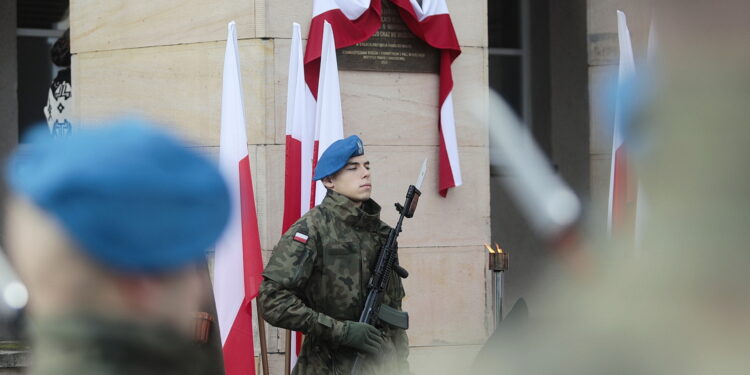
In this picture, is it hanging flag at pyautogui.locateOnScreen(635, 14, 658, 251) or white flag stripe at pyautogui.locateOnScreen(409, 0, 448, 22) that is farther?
white flag stripe at pyautogui.locateOnScreen(409, 0, 448, 22)

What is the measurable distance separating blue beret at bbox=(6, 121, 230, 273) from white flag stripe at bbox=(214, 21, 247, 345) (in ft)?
13.5

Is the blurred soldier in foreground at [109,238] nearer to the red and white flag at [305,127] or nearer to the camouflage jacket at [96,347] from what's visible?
the camouflage jacket at [96,347]

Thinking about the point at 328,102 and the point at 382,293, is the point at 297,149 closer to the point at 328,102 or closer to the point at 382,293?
the point at 328,102

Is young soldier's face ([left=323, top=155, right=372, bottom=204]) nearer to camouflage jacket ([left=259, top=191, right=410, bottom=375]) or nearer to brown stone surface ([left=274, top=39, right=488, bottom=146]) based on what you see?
camouflage jacket ([left=259, top=191, right=410, bottom=375])

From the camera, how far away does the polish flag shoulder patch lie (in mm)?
4559

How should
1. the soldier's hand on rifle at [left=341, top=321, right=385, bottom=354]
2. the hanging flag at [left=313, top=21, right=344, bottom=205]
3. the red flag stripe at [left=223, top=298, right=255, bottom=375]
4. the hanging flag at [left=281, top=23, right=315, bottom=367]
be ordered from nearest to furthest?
the soldier's hand on rifle at [left=341, top=321, right=385, bottom=354] → the red flag stripe at [left=223, top=298, right=255, bottom=375] → the hanging flag at [left=281, top=23, right=315, bottom=367] → the hanging flag at [left=313, top=21, right=344, bottom=205]

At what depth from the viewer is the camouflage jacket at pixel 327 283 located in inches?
178

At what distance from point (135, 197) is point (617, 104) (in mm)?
718

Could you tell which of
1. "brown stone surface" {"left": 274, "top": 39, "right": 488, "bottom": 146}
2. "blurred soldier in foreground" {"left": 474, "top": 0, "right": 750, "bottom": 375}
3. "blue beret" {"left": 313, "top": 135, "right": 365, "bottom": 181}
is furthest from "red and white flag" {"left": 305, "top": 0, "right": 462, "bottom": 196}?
A: "blurred soldier in foreground" {"left": 474, "top": 0, "right": 750, "bottom": 375}

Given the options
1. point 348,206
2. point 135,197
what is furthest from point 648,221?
point 348,206

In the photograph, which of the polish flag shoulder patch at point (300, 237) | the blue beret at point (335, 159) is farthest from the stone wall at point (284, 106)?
the polish flag shoulder patch at point (300, 237)

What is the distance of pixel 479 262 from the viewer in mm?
7875

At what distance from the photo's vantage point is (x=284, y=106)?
7.35 meters

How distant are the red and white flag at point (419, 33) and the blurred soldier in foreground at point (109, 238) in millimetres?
5532
